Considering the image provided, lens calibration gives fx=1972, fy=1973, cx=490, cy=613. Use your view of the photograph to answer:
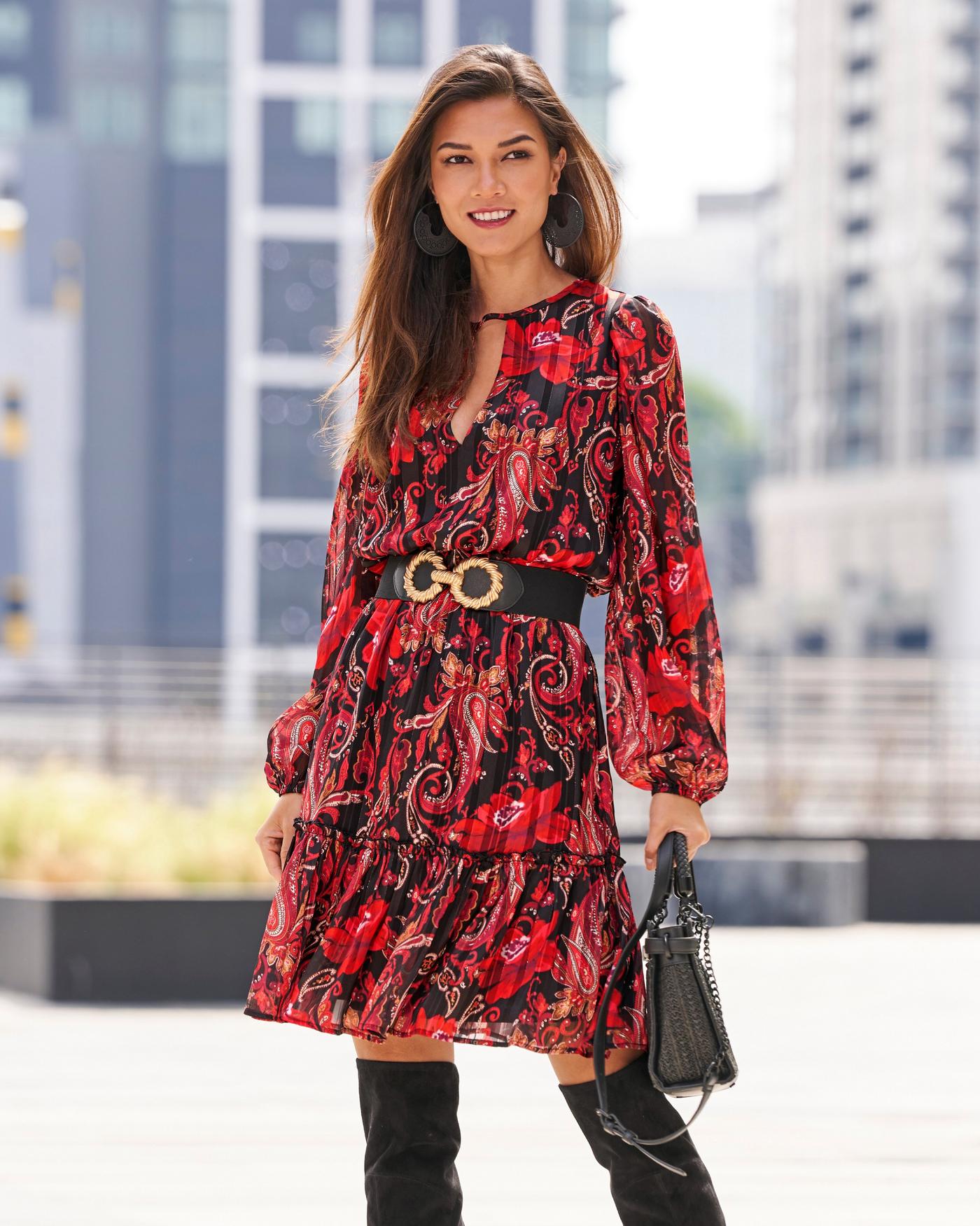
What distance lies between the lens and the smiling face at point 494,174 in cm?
198

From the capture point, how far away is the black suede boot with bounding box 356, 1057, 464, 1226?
1.87 meters

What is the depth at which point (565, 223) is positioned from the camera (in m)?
2.04

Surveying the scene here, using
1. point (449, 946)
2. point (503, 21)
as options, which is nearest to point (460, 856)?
point (449, 946)

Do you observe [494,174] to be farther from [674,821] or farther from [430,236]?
[674,821]

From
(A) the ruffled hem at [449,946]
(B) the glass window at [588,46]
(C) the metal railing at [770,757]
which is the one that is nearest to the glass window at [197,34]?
(B) the glass window at [588,46]

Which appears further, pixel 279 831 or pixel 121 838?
pixel 121 838

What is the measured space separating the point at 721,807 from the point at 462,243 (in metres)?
9.35

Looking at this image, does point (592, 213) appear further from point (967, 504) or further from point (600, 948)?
point (967, 504)

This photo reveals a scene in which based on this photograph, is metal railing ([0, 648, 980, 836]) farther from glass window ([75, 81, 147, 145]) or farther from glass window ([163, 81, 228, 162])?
glass window ([75, 81, 147, 145])

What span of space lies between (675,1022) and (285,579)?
40.1 metres

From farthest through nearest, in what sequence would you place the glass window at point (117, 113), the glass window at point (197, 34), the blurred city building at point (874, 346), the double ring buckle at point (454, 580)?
the blurred city building at point (874, 346) < the glass window at point (117, 113) < the glass window at point (197, 34) < the double ring buckle at point (454, 580)

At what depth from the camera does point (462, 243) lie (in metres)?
2.09

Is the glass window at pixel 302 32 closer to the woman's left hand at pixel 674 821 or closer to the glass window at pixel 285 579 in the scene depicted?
the glass window at pixel 285 579

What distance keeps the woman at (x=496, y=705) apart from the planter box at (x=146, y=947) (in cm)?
337
